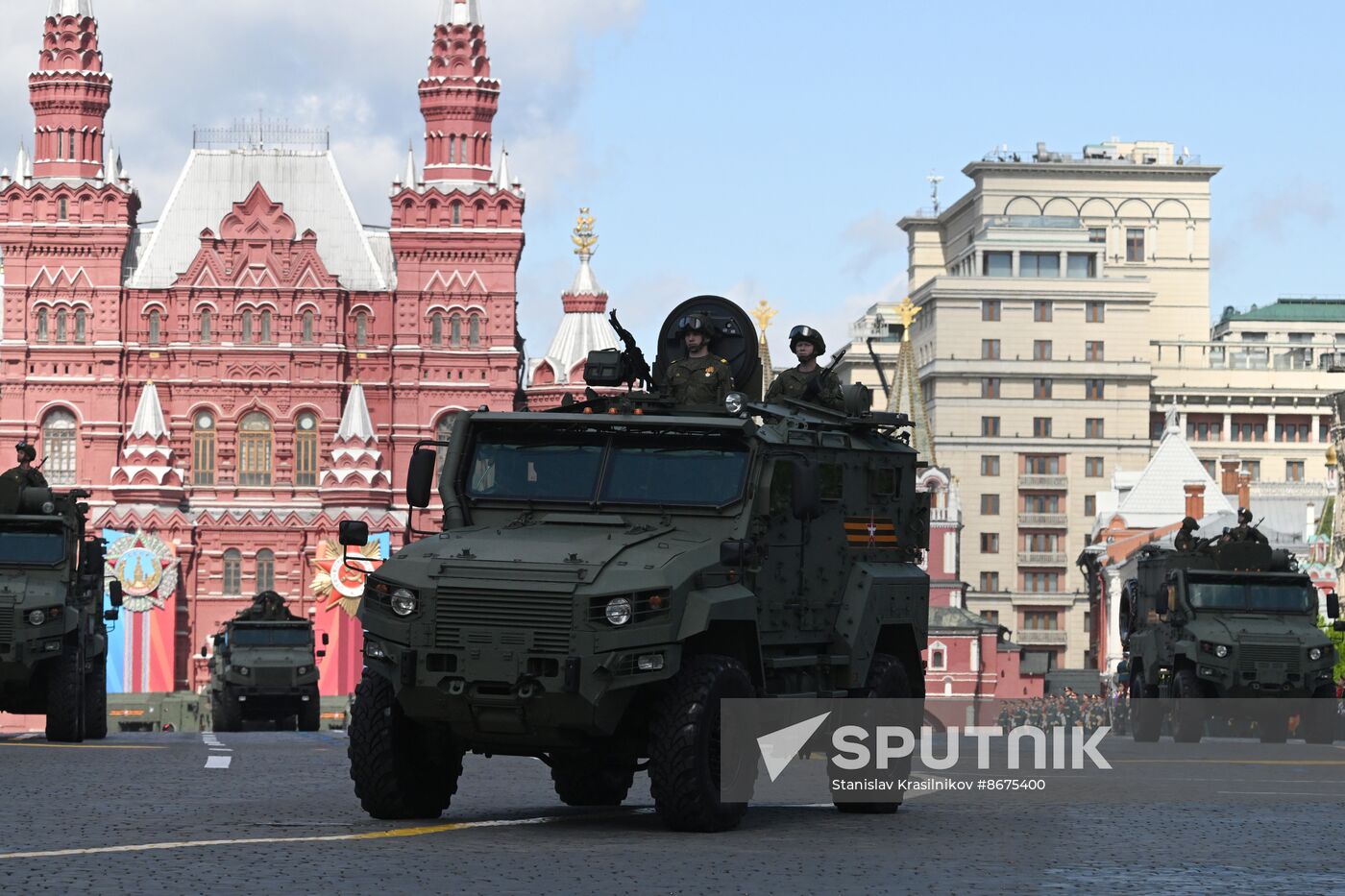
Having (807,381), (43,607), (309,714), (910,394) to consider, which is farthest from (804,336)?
(910,394)

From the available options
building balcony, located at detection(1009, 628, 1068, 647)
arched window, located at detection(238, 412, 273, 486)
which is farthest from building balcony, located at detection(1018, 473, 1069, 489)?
arched window, located at detection(238, 412, 273, 486)

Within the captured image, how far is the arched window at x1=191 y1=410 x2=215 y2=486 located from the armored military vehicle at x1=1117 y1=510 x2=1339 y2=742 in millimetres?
60353

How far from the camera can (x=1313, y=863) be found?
13531 mm

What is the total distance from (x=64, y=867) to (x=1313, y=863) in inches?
254

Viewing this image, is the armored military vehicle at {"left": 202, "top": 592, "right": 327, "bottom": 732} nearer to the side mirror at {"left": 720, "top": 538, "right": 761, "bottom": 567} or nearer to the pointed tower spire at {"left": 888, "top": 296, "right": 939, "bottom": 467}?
the side mirror at {"left": 720, "top": 538, "right": 761, "bottom": 567}

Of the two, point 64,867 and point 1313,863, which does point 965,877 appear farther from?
point 64,867

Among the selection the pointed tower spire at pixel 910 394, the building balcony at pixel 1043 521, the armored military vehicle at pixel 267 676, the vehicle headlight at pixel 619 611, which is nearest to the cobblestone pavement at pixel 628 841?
the vehicle headlight at pixel 619 611

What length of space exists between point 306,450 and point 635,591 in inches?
3156

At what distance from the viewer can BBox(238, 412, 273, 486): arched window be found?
93.1 m

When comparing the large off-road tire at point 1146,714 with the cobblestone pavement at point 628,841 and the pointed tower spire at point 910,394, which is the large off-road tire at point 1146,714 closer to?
the cobblestone pavement at point 628,841

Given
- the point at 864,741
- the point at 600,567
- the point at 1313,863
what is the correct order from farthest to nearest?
the point at 864,741, the point at 600,567, the point at 1313,863

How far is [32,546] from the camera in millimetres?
29453

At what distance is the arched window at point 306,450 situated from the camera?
306ft

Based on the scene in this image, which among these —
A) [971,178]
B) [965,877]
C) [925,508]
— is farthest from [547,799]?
[971,178]
